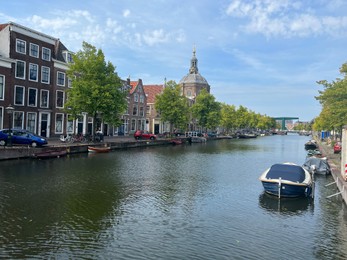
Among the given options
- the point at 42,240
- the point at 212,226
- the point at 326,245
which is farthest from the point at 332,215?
the point at 42,240

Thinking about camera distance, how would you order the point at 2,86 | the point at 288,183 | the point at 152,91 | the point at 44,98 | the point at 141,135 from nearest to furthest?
the point at 288,183, the point at 2,86, the point at 44,98, the point at 141,135, the point at 152,91

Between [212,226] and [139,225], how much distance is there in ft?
9.66

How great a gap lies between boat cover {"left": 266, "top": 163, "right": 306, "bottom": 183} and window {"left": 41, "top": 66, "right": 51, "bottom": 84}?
126 feet

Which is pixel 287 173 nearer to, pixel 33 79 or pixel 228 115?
pixel 33 79

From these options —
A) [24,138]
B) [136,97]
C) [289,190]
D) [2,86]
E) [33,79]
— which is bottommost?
[289,190]

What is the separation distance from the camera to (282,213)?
53.7ft

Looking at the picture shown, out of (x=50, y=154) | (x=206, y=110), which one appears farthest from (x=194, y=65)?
(x=50, y=154)

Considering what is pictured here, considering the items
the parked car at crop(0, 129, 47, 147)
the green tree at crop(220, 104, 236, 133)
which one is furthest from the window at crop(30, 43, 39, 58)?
the green tree at crop(220, 104, 236, 133)

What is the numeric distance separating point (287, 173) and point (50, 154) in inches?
937

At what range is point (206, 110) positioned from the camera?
319 ft

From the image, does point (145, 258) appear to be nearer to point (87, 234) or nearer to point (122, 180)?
point (87, 234)

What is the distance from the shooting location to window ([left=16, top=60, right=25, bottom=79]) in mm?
44125

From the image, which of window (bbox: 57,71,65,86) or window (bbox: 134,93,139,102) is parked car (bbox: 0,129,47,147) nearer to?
window (bbox: 57,71,65,86)

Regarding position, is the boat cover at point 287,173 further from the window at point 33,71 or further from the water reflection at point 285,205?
the window at point 33,71
